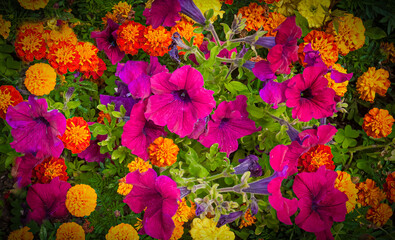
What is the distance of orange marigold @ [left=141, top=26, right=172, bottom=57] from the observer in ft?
5.82

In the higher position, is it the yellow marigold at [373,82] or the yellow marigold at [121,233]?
the yellow marigold at [373,82]

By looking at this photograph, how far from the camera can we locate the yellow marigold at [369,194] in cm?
189

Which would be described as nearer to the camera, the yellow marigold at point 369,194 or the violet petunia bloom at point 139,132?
the violet petunia bloom at point 139,132

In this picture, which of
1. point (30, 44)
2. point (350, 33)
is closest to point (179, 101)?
point (30, 44)

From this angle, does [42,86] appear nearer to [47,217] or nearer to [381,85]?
[47,217]

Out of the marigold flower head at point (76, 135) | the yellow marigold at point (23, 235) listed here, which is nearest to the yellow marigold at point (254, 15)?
the marigold flower head at point (76, 135)

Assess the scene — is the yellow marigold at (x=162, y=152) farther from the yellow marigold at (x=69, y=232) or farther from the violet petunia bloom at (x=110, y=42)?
the violet petunia bloom at (x=110, y=42)

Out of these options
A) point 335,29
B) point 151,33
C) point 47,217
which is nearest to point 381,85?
point 335,29

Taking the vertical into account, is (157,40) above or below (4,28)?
above

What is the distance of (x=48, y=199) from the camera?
1690 mm

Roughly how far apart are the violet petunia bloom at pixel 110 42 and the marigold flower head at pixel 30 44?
34 centimetres

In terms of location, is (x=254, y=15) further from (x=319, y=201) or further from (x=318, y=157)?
(x=319, y=201)

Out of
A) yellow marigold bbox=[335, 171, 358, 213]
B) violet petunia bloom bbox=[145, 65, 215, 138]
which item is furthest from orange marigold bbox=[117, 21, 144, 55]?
yellow marigold bbox=[335, 171, 358, 213]

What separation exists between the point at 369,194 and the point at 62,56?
7.02 feet
